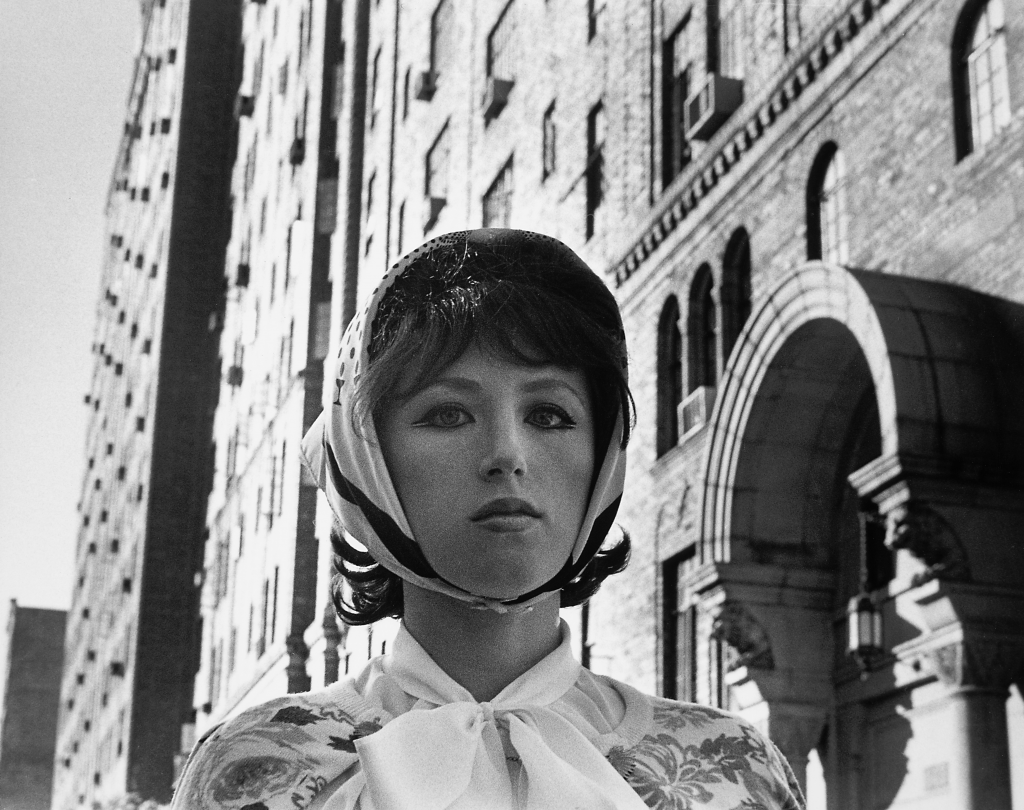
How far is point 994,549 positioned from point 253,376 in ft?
53.9

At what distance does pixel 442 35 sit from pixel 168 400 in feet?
57.7

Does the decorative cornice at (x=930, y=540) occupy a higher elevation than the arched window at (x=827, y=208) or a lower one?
lower

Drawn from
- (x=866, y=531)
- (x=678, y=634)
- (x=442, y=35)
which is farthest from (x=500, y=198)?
(x=866, y=531)

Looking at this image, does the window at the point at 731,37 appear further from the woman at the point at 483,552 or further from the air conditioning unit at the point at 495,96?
the woman at the point at 483,552

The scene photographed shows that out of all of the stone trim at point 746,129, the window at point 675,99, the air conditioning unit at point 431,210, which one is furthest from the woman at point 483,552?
the air conditioning unit at point 431,210

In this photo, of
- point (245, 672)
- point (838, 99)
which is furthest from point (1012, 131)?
point (245, 672)

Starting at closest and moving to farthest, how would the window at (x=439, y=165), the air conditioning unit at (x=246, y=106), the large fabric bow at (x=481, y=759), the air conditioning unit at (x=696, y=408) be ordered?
the large fabric bow at (x=481, y=759), the air conditioning unit at (x=696, y=408), the window at (x=439, y=165), the air conditioning unit at (x=246, y=106)

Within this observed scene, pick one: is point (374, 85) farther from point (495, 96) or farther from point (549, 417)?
point (549, 417)

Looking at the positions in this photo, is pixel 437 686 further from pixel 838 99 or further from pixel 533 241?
pixel 838 99

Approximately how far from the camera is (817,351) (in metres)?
9.06

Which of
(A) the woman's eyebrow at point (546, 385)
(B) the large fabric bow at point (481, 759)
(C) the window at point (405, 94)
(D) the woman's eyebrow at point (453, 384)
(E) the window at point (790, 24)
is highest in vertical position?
(C) the window at point (405, 94)

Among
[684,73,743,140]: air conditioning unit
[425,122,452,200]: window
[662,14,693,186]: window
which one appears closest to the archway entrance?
[684,73,743,140]: air conditioning unit

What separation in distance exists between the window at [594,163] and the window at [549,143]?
520 millimetres

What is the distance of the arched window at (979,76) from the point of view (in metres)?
7.58
